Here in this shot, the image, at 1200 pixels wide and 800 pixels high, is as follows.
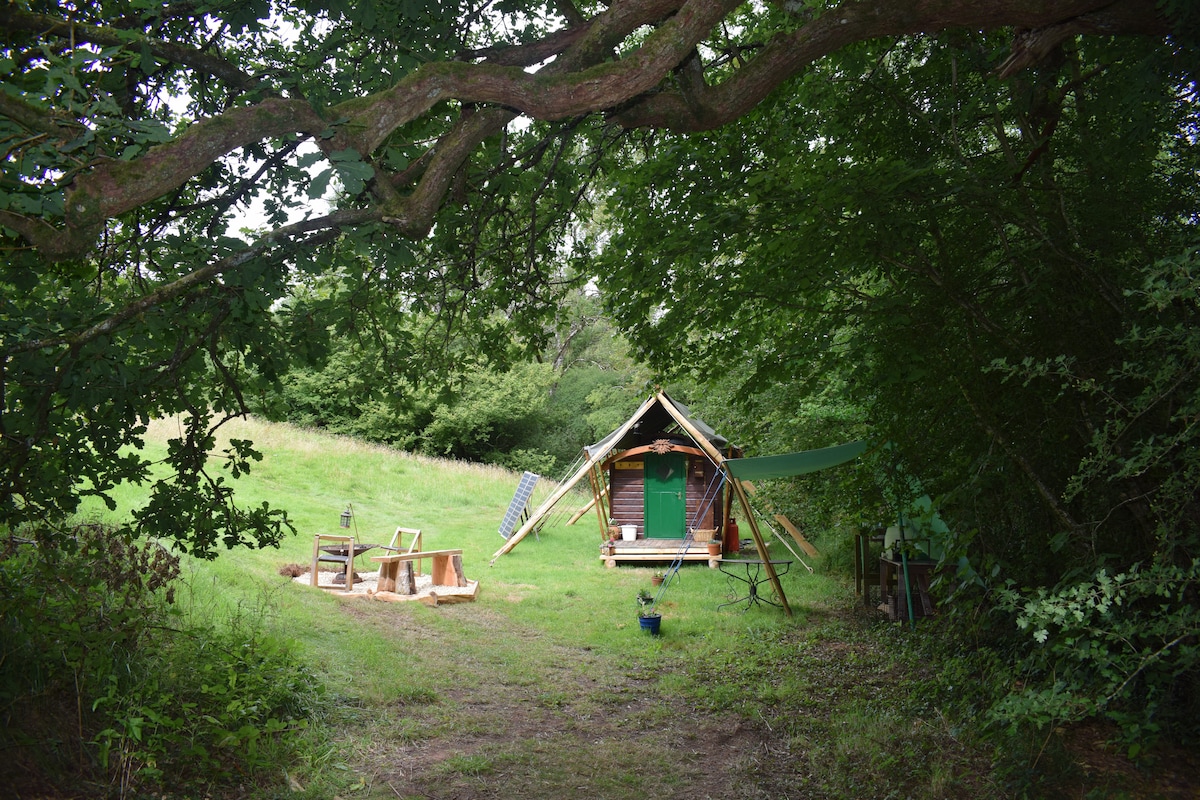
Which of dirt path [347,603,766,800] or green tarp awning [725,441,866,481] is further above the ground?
green tarp awning [725,441,866,481]

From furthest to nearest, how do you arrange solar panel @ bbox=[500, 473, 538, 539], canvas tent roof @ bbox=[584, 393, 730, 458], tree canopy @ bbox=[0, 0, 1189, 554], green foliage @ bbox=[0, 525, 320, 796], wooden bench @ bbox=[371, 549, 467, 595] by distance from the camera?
1. solar panel @ bbox=[500, 473, 538, 539]
2. canvas tent roof @ bbox=[584, 393, 730, 458]
3. wooden bench @ bbox=[371, 549, 467, 595]
4. green foliage @ bbox=[0, 525, 320, 796]
5. tree canopy @ bbox=[0, 0, 1189, 554]

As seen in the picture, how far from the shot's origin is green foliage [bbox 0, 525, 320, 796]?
421cm

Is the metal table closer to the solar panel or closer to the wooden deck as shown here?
the wooden deck

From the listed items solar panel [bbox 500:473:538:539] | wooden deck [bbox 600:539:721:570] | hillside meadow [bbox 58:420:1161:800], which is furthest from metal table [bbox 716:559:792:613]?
solar panel [bbox 500:473:538:539]

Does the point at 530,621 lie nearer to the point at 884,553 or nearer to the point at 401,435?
the point at 884,553

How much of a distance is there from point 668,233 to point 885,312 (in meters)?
1.67

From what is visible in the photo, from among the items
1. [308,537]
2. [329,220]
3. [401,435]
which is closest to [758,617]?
[308,537]

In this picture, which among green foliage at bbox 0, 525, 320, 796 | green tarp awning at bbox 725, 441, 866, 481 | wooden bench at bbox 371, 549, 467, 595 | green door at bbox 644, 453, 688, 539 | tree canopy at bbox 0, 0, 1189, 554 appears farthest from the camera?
green door at bbox 644, 453, 688, 539

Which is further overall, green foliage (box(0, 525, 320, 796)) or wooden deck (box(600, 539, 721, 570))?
wooden deck (box(600, 539, 721, 570))

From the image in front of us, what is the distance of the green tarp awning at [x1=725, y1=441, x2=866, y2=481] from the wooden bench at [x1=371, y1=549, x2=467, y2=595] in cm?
407

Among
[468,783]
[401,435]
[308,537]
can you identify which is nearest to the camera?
[468,783]

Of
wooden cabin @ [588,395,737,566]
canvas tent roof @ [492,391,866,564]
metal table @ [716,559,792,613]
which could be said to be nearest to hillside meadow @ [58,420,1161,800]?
metal table @ [716,559,792,613]

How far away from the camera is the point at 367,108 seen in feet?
10.9

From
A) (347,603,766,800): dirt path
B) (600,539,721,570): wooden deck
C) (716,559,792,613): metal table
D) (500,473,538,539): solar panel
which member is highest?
(500,473,538,539): solar panel
